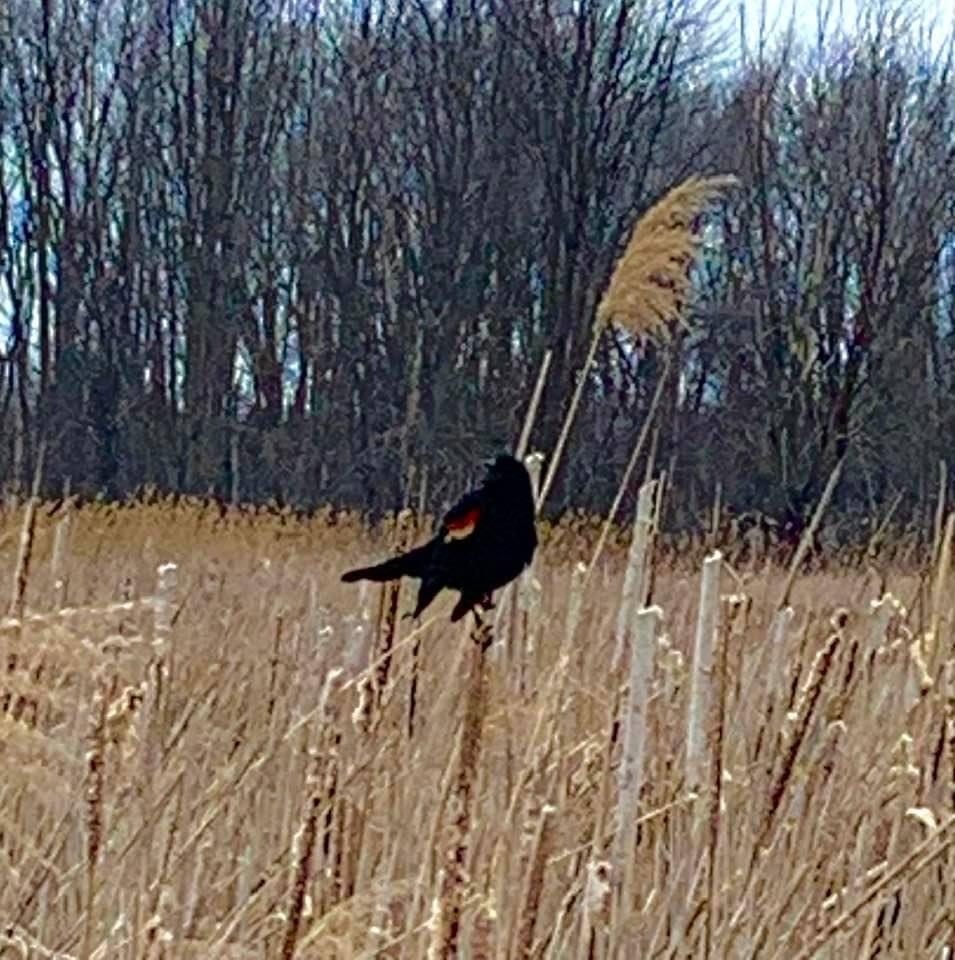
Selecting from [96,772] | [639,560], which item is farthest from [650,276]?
[96,772]

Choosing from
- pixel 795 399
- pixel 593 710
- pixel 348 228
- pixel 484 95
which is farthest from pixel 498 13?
pixel 593 710

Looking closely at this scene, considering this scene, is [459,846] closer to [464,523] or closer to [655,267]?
[464,523]

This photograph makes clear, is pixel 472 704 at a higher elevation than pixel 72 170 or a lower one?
lower

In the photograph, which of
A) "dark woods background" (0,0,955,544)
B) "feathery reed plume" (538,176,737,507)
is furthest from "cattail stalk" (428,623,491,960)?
"dark woods background" (0,0,955,544)

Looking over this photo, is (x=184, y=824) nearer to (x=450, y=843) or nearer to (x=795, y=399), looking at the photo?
(x=450, y=843)

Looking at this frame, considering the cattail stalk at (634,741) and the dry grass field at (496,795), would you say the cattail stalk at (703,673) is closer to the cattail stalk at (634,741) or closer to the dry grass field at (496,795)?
the dry grass field at (496,795)

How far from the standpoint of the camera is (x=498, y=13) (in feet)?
44.2

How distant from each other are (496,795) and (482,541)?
0.63 meters

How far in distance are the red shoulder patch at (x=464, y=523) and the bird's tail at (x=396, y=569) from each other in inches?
0.6

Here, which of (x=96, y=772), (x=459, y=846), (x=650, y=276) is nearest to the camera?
(x=459, y=846)

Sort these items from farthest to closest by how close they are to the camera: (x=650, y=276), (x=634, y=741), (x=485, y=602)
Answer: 1. (x=650, y=276)
2. (x=634, y=741)
3. (x=485, y=602)

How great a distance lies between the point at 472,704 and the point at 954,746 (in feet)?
1.85

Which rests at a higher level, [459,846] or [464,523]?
[464,523]

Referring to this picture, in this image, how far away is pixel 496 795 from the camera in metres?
1.46
